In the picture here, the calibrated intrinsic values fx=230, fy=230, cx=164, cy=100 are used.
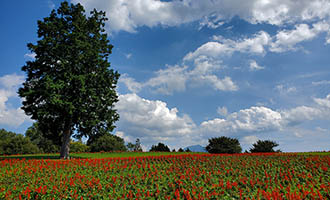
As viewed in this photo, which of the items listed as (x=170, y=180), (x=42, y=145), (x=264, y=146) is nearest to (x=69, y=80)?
(x=170, y=180)

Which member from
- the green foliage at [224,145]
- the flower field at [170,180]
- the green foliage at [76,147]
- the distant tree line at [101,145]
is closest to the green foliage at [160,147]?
the distant tree line at [101,145]

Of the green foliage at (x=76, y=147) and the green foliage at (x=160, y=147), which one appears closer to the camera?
the green foliage at (x=160, y=147)

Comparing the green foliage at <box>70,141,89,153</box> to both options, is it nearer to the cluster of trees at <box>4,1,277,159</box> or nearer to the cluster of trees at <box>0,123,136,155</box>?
the cluster of trees at <box>0,123,136,155</box>

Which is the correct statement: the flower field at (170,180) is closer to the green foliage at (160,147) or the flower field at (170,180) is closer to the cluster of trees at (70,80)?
the cluster of trees at (70,80)

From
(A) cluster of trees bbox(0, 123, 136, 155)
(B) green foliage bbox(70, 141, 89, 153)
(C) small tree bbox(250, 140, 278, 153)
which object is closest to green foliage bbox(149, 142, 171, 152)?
(A) cluster of trees bbox(0, 123, 136, 155)

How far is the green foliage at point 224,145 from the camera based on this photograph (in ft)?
94.2

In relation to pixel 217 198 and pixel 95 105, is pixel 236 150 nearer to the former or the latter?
pixel 95 105

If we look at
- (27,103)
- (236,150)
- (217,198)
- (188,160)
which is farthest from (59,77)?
(236,150)

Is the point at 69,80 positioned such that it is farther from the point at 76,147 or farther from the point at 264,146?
the point at 76,147

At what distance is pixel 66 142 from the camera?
23.2 m

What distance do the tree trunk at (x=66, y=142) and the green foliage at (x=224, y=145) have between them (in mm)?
16921

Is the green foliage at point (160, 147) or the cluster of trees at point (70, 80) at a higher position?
the cluster of trees at point (70, 80)

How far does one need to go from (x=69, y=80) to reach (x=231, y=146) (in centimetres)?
2024

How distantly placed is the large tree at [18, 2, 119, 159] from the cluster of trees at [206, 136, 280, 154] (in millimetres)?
13007
